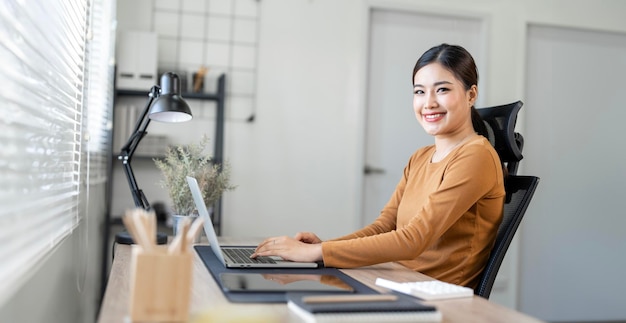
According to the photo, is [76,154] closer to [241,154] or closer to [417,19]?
[241,154]

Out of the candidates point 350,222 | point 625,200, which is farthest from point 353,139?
point 625,200

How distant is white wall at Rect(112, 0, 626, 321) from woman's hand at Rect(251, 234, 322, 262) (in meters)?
1.94

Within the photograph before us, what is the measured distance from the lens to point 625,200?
419cm

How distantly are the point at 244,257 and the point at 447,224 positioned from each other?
1.72 feet

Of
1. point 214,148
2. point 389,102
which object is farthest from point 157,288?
point 389,102

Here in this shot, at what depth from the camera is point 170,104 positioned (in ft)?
6.40

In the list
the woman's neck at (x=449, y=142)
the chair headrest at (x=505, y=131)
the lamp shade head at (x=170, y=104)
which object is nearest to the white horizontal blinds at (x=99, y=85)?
the lamp shade head at (x=170, y=104)

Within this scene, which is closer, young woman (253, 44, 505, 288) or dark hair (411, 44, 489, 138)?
young woman (253, 44, 505, 288)

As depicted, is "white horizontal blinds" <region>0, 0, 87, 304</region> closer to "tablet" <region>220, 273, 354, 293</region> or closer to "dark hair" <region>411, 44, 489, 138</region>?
"tablet" <region>220, 273, 354, 293</region>

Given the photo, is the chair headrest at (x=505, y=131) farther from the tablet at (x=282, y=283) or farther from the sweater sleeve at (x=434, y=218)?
the tablet at (x=282, y=283)

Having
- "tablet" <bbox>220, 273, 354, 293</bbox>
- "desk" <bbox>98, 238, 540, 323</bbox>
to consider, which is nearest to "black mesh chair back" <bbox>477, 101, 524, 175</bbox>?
"desk" <bbox>98, 238, 540, 323</bbox>

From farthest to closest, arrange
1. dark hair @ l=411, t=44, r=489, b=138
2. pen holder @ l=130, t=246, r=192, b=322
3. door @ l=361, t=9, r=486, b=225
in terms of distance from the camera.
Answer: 1. door @ l=361, t=9, r=486, b=225
2. dark hair @ l=411, t=44, r=489, b=138
3. pen holder @ l=130, t=246, r=192, b=322

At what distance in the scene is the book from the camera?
939mm

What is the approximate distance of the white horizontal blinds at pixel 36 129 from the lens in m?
1.06
